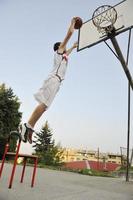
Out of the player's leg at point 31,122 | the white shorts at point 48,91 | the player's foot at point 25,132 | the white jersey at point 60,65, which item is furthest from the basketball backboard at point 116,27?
the player's foot at point 25,132

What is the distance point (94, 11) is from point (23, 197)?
15.9 ft

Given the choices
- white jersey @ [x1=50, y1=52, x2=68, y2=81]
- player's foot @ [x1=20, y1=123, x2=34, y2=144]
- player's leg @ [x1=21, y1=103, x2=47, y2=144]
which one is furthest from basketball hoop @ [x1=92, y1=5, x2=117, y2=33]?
player's foot @ [x1=20, y1=123, x2=34, y2=144]

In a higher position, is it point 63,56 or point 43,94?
point 63,56

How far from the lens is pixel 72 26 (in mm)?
4871

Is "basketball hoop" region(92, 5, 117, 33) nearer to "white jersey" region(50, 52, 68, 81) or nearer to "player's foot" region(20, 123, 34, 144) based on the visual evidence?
"white jersey" region(50, 52, 68, 81)

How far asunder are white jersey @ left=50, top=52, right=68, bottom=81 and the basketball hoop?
246cm

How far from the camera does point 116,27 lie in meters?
7.04

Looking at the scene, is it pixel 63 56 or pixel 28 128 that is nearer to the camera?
pixel 28 128

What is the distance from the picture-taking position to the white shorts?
13.7ft

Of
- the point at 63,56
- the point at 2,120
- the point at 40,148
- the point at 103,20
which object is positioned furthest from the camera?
the point at 40,148

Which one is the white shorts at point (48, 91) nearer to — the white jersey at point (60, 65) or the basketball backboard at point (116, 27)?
the white jersey at point (60, 65)

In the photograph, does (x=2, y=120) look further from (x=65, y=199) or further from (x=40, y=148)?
(x=65, y=199)

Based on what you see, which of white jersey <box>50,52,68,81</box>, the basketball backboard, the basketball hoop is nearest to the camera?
white jersey <box>50,52,68,81</box>

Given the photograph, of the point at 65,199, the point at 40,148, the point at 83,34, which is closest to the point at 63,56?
the point at 65,199
